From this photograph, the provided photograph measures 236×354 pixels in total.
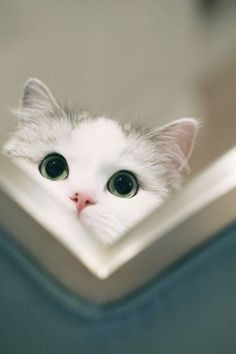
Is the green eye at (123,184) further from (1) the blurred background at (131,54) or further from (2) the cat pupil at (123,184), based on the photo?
(1) the blurred background at (131,54)

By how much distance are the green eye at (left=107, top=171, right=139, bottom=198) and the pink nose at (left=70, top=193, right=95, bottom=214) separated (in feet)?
0.08

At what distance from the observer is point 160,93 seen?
70 centimetres

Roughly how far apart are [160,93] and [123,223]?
307 mm

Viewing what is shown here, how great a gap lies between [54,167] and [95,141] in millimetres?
40

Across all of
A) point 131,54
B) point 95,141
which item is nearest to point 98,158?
point 95,141

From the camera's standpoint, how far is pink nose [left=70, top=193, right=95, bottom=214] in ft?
1.39

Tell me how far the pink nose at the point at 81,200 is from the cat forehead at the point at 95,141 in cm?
4

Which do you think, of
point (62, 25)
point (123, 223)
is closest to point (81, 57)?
point (62, 25)

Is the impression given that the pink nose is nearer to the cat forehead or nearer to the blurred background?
the cat forehead

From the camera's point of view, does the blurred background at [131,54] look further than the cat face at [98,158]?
Yes

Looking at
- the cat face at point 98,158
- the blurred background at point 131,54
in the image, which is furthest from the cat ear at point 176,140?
the blurred background at point 131,54

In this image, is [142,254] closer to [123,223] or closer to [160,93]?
[123,223]

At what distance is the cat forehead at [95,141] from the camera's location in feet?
1.51

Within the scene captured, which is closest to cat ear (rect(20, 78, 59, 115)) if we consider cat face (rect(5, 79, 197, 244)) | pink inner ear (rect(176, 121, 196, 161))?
cat face (rect(5, 79, 197, 244))
